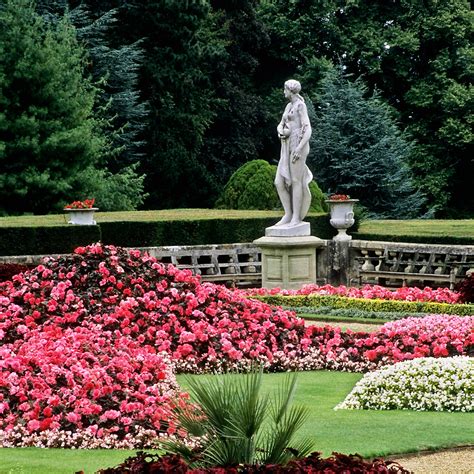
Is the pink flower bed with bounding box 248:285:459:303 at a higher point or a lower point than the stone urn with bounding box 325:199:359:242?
lower

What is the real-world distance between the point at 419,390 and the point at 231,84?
1266 inches

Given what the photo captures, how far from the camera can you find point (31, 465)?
24.8 feet

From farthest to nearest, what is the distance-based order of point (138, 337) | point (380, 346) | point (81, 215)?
point (81, 215), point (380, 346), point (138, 337)

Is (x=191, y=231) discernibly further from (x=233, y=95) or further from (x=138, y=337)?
(x=233, y=95)

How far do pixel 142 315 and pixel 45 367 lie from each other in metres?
3.07

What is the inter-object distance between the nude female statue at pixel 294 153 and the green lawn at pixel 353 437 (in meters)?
9.73

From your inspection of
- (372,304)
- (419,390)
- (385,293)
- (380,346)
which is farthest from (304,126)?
(419,390)

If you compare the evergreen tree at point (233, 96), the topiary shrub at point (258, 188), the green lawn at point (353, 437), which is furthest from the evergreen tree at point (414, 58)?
the green lawn at point (353, 437)

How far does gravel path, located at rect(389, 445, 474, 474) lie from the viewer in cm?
756

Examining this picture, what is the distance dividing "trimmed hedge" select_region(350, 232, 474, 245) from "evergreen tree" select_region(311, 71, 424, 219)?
45.5ft

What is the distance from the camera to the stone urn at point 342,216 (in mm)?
23281

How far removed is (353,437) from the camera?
27.5 feet

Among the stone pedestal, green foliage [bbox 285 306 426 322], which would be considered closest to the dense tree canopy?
the stone pedestal

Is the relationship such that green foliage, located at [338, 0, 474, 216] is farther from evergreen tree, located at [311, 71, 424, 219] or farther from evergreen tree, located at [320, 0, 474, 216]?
evergreen tree, located at [311, 71, 424, 219]
